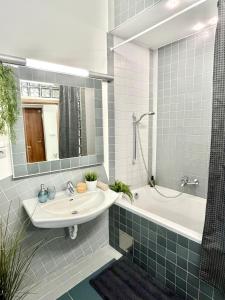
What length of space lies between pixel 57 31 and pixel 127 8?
2.43ft

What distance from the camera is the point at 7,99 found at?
132 centimetres

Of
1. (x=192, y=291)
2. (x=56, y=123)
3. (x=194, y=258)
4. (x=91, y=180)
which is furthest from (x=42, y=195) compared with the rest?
(x=192, y=291)

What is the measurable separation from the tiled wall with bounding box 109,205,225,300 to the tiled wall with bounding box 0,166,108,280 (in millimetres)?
365

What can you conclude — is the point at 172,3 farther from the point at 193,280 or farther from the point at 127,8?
the point at 193,280

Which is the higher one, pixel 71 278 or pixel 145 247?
pixel 145 247

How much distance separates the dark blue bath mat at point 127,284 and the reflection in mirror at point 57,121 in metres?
1.17

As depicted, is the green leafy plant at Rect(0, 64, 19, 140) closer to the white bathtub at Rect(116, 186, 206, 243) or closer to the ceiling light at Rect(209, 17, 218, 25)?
the white bathtub at Rect(116, 186, 206, 243)

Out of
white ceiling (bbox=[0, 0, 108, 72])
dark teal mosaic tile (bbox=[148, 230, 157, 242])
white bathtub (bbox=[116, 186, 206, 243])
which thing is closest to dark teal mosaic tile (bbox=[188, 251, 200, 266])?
dark teal mosaic tile (bbox=[148, 230, 157, 242])

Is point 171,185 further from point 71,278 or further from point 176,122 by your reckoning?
point 71,278

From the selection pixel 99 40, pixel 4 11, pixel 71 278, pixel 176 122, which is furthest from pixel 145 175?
pixel 4 11

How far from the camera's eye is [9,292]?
104 cm

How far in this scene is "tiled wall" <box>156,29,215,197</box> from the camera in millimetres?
2053

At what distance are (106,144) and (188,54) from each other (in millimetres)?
1415

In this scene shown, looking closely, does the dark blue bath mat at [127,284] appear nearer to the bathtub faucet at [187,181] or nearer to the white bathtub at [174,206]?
the white bathtub at [174,206]
